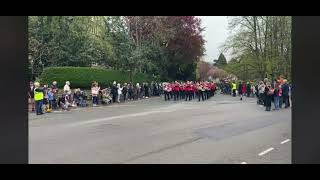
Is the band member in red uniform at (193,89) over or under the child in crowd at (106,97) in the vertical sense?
over

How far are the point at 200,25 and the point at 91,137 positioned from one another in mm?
1882

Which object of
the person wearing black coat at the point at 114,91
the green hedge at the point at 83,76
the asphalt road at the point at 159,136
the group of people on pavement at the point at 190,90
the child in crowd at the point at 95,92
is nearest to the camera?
the asphalt road at the point at 159,136

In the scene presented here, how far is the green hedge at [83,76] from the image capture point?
6098 mm

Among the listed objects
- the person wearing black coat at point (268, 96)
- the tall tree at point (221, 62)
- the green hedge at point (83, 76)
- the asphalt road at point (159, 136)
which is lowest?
the asphalt road at point (159, 136)

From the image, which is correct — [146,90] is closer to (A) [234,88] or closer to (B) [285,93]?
(A) [234,88]

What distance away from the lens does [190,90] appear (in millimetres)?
6801

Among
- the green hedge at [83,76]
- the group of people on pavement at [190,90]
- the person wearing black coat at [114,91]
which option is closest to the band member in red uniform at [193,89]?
the group of people on pavement at [190,90]

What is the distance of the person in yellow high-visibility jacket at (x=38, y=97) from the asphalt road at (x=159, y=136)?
95 millimetres

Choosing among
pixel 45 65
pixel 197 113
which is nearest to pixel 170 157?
pixel 197 113

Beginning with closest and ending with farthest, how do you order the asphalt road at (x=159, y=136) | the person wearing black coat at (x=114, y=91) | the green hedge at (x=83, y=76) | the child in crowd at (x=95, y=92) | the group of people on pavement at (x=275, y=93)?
1. the asphalt road at (x=159, y=136)
2. the green hedge at (x=83, y=76)
3. the group of people on pavement at (x=275, y=93)
4. the child in crowd at (x=95, y=92)
5. the person wearing black coat at (x=114, y=91)

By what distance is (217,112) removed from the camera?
6477mm

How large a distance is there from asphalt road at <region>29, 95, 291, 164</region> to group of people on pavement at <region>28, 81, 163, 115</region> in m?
0.10

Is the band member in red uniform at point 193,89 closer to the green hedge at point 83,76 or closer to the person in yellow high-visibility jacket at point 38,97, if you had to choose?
the green hedge at point 83,76
